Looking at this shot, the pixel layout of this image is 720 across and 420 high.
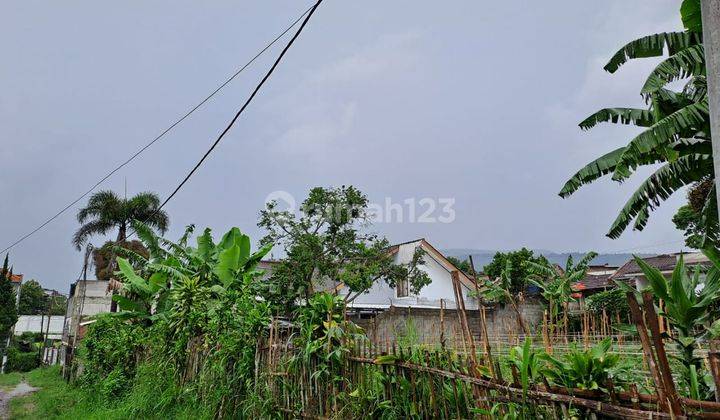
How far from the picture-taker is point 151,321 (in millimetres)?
11891

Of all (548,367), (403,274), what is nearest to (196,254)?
(548,367)

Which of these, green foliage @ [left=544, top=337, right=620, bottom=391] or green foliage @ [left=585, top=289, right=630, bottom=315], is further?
green foliage @ [left=585, top=289, right=630, bottom=315]

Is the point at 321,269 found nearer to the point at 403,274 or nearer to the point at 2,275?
the point at 403,274

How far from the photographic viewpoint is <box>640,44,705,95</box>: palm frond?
6.73m

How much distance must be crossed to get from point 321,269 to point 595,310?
13.8 meters

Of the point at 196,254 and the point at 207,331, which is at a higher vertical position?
the point at 196,254

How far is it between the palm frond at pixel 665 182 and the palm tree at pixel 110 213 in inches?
889

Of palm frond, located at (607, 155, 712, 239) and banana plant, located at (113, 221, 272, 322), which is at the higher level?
palm frond, located at (607, 155, 712, 239)

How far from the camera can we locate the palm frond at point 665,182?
7.30 m

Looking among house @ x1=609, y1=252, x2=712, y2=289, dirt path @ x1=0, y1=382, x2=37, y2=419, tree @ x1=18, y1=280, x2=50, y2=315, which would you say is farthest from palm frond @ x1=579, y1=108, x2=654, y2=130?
tree @ x1=18, y1=280, x2=50, y2=315

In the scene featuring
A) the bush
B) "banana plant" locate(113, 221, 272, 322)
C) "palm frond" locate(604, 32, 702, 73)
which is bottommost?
the bush

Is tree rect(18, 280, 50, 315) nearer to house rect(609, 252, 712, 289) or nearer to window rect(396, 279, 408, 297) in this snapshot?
window rect(396, 279, 408, 297)

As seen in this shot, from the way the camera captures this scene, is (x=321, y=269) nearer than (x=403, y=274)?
Yes

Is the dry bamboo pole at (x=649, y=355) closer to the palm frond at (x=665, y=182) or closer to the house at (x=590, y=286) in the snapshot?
the palm frond at (x=665, y=182)
